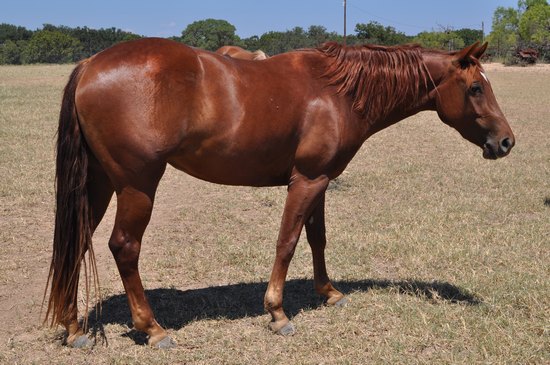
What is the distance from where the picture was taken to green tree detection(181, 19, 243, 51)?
61759 millimetres

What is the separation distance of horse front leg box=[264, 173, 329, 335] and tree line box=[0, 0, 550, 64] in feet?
117

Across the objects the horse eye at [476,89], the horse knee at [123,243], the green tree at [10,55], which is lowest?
the horse knee at [123,243]

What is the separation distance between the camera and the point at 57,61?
196 feet

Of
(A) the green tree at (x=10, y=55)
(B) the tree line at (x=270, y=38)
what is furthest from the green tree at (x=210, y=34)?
(A) the green tree at (x=10, y=55)

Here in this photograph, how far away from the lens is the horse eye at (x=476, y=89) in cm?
377

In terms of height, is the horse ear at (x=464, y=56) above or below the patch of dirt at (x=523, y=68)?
above

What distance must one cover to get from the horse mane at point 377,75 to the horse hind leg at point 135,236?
139 centimetres

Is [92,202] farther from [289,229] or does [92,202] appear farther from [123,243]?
[289,229]

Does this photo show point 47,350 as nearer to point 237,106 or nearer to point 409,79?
point 237,106

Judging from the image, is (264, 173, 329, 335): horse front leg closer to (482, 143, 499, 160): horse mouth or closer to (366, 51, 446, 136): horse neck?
(366, 51, 446, 136): horse neck

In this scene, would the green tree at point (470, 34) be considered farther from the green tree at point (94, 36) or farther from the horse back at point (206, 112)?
the horse back at point (206, 112)

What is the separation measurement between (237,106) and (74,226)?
4.05 feet

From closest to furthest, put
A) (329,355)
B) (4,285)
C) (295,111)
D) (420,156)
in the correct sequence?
1. (329,355)
2. (295,111)
3. (4,285)
4. (420,156)

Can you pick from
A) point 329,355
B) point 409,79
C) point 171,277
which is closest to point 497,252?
point 409,79
